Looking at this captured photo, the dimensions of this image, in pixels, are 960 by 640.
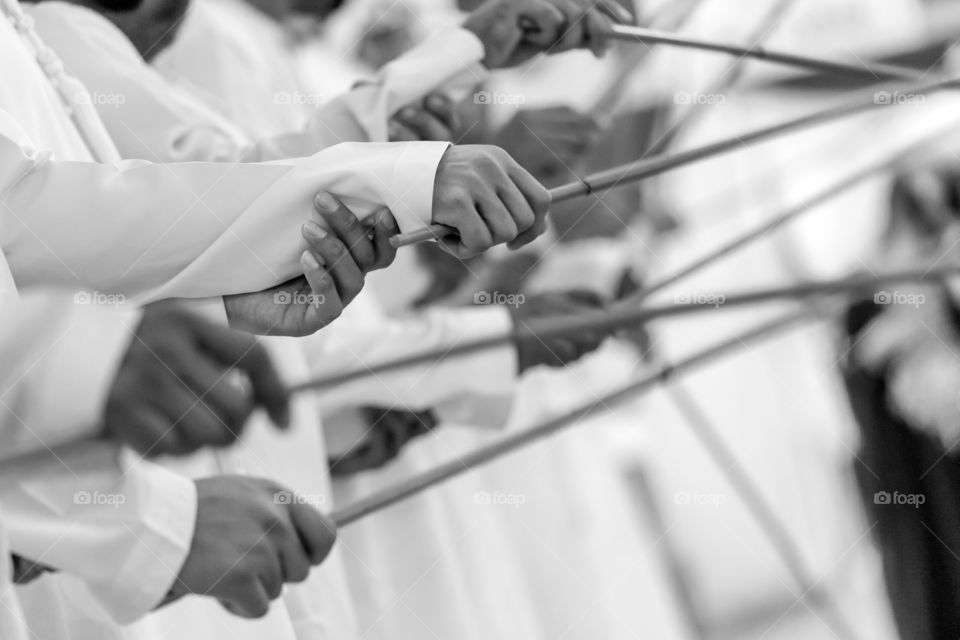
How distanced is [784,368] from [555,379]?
505mm

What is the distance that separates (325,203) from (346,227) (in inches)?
0.5

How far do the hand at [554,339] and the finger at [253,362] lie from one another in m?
0.39

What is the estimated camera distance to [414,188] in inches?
20.0

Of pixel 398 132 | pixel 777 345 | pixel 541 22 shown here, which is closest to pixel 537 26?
→ pixel 541 22

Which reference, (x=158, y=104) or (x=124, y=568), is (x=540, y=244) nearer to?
(x=158, y=104)

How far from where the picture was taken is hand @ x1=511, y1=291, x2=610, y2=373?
91 centimetres

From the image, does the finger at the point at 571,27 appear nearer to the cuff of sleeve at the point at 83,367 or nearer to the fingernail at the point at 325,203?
the fingernail at the point at 325,203

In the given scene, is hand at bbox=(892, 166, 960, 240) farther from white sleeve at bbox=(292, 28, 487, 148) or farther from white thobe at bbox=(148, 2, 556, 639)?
white sleeve at bbox=(292, 28, 487, 148)

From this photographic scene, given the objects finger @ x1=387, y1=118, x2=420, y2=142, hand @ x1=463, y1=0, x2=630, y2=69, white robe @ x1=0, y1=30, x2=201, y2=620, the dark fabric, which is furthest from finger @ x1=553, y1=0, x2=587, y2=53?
the dark fabric

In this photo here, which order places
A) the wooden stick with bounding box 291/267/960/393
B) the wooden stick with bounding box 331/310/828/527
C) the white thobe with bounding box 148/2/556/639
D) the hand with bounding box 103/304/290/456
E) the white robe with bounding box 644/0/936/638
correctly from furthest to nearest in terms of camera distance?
the white robe with bounding box 644/0/936/638
the white thobe with bounding box 148/2/556/639
the wooden stick with bounding box 291/267/960/393
the wooden stick with bounding box 331/310/828/527
the hand with bounding box 103/304/290/456

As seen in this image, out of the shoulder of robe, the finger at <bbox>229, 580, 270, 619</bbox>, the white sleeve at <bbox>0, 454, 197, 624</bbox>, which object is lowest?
the finger at <bbox>229, 580, 270, 619</bbox>

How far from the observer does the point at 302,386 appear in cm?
66

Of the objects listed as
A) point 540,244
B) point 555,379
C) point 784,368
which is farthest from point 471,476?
point 784,368

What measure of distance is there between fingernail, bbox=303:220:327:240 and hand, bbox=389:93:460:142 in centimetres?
26
